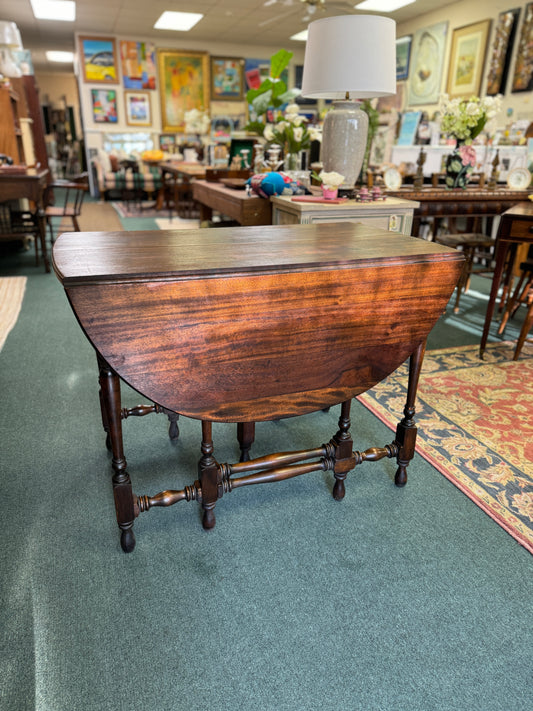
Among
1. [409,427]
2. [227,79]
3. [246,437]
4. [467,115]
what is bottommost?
[246,437]

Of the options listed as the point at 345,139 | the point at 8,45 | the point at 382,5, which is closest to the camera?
the point at 345,139

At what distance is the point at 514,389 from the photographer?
2322 millimetres

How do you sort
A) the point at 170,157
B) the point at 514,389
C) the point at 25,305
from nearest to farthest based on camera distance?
the point at 514,389, the point at 25,305, the point at 170,157

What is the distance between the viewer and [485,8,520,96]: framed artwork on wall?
605 centimetres

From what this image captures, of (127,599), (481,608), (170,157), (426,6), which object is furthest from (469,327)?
(170,157)

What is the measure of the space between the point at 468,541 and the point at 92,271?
124 centimetres

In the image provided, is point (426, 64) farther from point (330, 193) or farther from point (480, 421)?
point (480, 421)

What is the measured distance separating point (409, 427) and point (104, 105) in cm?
1021

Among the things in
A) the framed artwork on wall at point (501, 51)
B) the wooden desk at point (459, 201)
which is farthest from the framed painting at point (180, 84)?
the wooden desk at point (459, 201)

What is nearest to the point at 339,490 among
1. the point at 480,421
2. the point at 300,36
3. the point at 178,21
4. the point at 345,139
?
the point at 480,421

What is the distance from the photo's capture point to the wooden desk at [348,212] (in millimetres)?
2336

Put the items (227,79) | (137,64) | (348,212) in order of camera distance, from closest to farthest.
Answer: (348,212) → (137,64) → (227,79)

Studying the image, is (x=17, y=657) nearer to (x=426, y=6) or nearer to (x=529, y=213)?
(x=529, y=213)

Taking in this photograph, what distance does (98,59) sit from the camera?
9.40 metres
